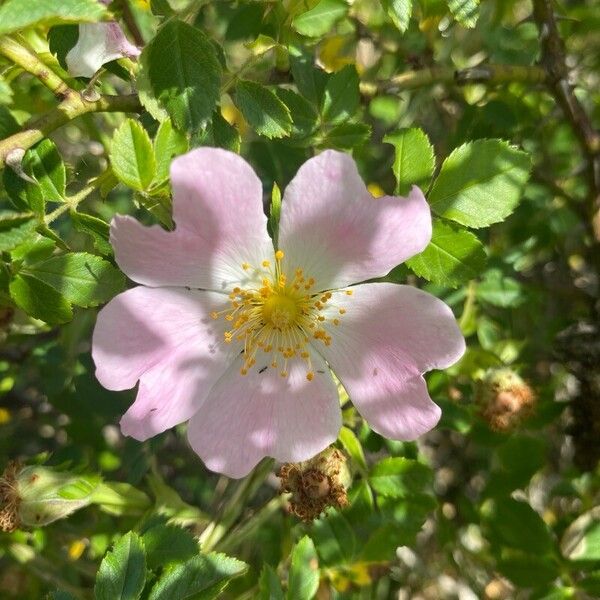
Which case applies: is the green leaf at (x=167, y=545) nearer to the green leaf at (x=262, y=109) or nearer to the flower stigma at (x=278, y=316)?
the flower stigma at (x=278, y=316)

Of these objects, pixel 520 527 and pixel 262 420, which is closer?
pixel 262 420

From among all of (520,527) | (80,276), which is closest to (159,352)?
(80,276)

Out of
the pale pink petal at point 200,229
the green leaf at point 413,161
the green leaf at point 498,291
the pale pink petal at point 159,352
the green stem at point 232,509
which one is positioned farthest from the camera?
the green leaf at point 498,291

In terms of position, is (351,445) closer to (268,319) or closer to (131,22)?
(268,319)

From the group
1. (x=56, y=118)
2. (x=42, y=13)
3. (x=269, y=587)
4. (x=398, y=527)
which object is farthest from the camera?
(x=398, y=527)

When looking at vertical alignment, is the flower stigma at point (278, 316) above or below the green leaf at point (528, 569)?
above

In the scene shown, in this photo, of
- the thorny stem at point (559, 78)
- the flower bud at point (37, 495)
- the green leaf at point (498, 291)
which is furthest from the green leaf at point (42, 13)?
the green leaf at point (498, 291)
